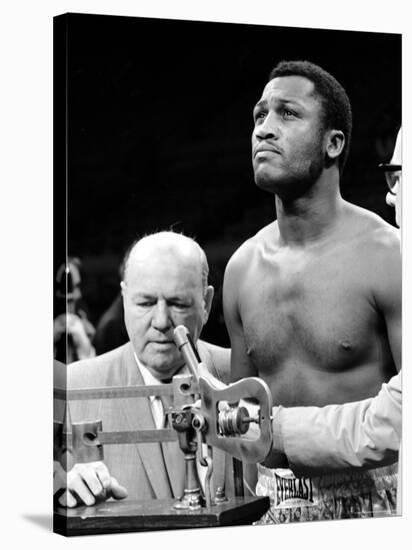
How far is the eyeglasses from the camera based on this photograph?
728 centimetres

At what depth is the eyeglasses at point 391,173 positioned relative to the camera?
7.28 meters

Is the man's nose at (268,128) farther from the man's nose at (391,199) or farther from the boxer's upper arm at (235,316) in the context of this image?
the man's nose at (391,199)

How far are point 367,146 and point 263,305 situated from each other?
822mm

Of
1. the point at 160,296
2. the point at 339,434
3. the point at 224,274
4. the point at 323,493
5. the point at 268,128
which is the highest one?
the point at 268,128

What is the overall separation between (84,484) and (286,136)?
5.29 ft

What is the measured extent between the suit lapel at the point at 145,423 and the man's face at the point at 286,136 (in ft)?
3.02

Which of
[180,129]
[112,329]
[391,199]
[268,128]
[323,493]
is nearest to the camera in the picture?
[112,329]

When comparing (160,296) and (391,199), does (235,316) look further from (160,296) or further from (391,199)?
(391,199)

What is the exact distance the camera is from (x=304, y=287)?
23.0 feet

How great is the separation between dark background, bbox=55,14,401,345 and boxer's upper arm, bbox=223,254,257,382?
4 centimetres

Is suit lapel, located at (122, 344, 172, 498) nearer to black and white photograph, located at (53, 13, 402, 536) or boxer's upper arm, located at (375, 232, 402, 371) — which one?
black and white photograph, located at (53, 13, 402, 536)

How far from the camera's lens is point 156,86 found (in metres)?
6.79

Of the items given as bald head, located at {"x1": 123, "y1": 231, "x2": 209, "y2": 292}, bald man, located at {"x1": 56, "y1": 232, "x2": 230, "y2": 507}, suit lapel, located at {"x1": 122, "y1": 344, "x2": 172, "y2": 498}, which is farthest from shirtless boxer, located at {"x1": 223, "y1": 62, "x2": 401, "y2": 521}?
suit lapel, located at {"x1": 122, "y1": 344, "x2": 172, "y2": 498}

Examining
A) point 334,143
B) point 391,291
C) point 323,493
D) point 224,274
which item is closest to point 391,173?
point 334,143
